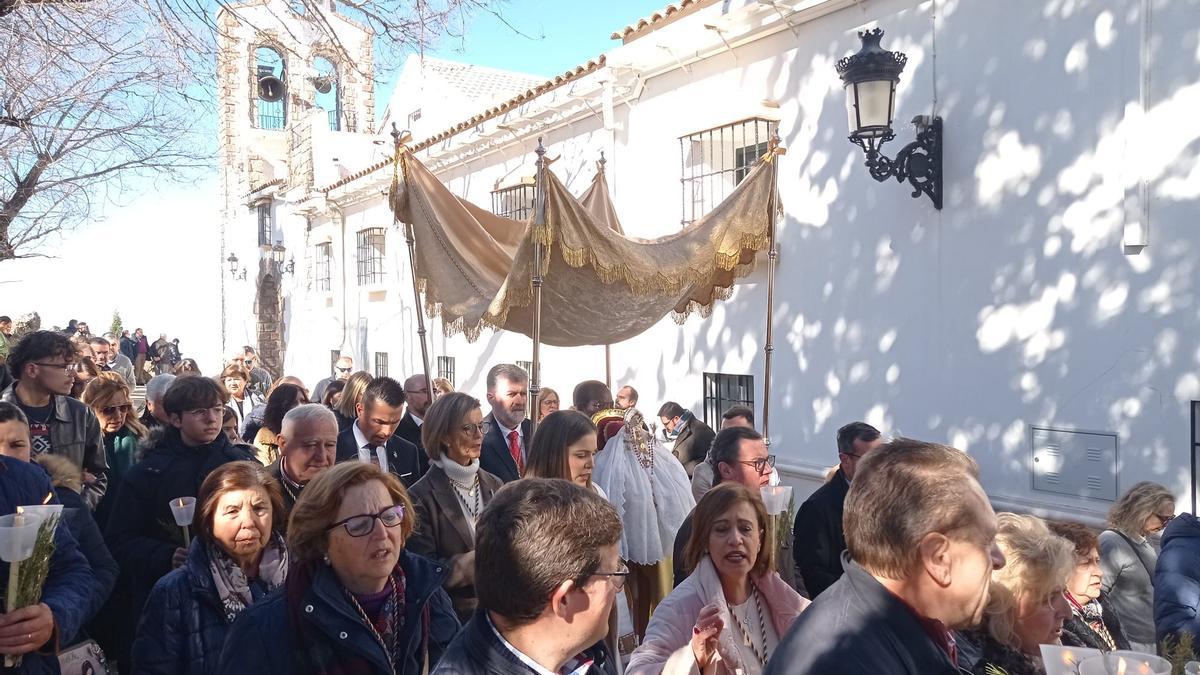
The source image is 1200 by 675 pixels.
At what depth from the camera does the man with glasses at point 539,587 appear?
6.08 ft

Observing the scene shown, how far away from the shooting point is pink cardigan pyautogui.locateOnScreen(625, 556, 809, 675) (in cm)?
295

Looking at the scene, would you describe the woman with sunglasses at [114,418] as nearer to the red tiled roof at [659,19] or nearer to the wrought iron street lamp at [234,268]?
the red tiled roof at [659,19]

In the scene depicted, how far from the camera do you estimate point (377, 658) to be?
2441mm

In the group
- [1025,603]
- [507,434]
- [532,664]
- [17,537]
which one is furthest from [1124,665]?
[507,434]

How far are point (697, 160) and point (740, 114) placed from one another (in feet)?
3.45

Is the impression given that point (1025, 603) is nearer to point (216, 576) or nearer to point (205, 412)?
point (216, 576)

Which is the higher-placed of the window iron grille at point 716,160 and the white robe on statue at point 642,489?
A: the window iron grille at point 716,160

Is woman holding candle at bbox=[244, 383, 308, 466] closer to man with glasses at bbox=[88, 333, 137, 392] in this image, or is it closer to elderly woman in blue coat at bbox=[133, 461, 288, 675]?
elderly woman in blue coat at bbox=[133, 461, 288, 675]

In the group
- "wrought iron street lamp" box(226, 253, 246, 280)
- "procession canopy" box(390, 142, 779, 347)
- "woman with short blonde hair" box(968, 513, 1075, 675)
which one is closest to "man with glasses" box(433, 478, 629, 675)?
"woman with short blonde hair" box(968, 513, 1075, 675)

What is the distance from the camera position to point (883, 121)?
22.6 ft

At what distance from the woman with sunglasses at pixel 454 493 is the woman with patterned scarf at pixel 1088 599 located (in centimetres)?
214

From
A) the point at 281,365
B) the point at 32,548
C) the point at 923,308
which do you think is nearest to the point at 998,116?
the point at 923,308

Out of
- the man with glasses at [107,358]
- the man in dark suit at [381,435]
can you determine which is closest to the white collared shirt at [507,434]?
the man in dark suit at [381,435]

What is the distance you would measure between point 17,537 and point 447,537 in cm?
147
